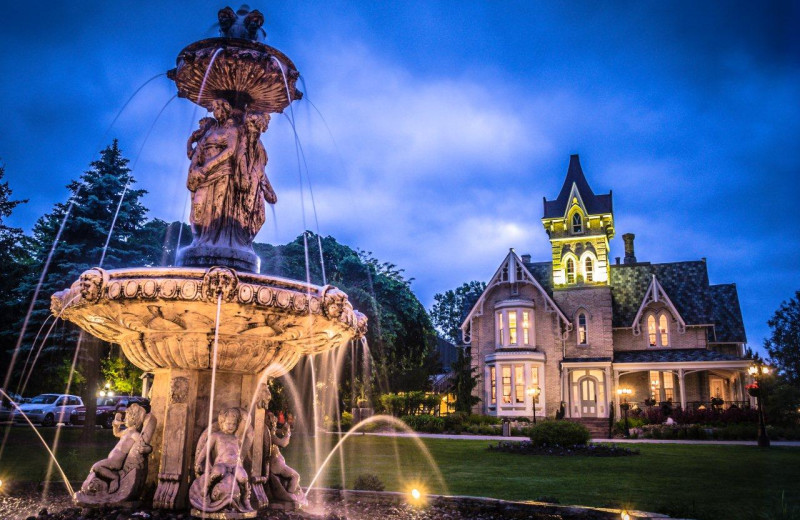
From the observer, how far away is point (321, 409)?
34812 mm

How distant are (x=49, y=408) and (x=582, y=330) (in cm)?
3304

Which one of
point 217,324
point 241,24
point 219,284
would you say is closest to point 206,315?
point 217,324

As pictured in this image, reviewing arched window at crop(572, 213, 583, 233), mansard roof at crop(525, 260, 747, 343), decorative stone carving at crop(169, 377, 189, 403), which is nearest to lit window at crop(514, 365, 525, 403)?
mansard roof at crop(525, 260, 747, 343)

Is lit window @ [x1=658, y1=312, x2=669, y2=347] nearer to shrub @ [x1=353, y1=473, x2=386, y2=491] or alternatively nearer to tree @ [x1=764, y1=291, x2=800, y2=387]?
tree @ [x1=764, y1=291, x2=800, y2=387]

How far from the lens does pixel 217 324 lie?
6.16 m

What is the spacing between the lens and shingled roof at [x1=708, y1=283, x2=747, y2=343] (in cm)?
4062

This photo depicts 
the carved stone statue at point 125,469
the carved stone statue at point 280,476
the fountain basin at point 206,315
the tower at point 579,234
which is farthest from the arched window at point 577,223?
the carved stone statue at point 125,469

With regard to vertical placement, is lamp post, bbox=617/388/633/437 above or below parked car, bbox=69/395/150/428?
above

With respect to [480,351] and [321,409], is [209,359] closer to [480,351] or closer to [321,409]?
[321,409]

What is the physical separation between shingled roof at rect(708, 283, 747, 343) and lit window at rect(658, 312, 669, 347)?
316 cm

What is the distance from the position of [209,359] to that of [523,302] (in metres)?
36.1

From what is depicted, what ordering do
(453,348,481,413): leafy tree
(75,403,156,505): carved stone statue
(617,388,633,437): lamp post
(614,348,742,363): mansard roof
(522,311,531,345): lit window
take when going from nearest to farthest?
1. (75,403,156,505): carved stone statue
2. (617,388,633,437): lamp post
3. (453,348,481,413): leafy tree
4. (614,348,742,363): mansard roof
5. (522,311,531,345): lit window

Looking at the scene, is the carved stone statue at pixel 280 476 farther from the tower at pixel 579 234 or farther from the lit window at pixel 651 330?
the lit window at pixel 651 330

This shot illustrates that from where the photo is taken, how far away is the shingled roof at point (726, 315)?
133 feet
